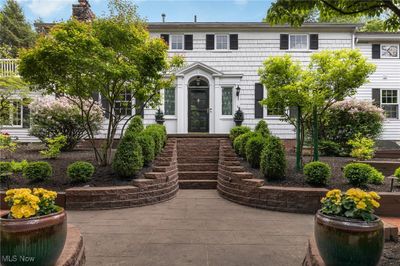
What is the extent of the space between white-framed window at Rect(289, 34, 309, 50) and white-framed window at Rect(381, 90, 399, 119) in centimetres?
472

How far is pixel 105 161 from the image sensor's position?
29.0 ft

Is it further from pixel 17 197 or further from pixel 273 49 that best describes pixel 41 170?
pixel 273 49

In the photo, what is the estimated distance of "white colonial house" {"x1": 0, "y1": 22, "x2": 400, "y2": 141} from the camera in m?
14.6

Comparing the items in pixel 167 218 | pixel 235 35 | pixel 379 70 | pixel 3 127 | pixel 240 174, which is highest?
pixel 235 35

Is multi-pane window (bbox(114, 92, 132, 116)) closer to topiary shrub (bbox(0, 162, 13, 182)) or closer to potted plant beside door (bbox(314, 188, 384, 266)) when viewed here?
topiary shrub (bbox(0, 162, 13, 182))

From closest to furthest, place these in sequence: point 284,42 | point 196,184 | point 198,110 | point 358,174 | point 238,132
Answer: point 358,174 → point 196,184 → point 238,132 → point 198,110 → point 284,42

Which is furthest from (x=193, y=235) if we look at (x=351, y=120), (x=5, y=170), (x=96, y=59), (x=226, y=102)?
(x=226, y=102)

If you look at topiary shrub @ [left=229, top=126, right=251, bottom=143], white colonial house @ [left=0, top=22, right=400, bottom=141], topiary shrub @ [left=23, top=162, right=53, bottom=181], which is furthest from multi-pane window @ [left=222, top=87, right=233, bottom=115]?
topiary shrub @ [left=23, top=162, right=53, bottom=181]

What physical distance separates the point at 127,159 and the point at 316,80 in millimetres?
5466

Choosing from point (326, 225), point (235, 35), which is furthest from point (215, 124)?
point (326, 225)

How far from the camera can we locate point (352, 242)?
2.79m

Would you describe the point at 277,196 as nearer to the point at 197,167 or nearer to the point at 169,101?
the point at 197,167

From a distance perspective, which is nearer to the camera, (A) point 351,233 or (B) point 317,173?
(A) point 351,233

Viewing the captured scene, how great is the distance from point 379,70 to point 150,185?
1385 centimetres
